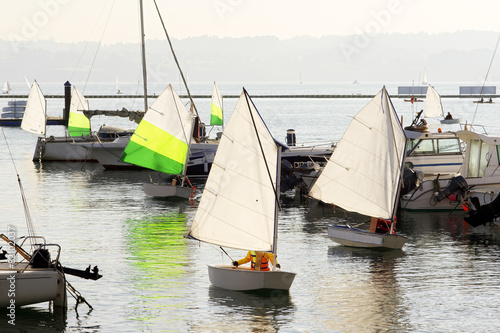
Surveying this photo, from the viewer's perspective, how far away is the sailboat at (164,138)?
50781mm

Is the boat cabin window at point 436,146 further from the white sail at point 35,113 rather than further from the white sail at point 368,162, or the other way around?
the white sail at point 35,113

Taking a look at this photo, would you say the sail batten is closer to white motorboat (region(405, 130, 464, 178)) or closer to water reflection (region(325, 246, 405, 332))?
white motorboat (region(405, 130, 464, 178))

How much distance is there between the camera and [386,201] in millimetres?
33438

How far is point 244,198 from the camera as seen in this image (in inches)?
1046

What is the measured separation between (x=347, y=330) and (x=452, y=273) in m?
8.28

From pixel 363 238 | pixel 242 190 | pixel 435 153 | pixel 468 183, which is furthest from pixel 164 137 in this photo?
pixel 242 190

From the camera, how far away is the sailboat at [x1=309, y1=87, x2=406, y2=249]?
110ft

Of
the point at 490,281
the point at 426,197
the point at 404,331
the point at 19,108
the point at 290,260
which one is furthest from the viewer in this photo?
the point at 19,108

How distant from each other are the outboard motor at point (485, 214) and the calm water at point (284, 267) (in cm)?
46

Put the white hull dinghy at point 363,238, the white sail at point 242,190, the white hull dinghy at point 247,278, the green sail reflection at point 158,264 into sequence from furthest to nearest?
the white hull dinghy at point 363,238 → the white sail at point 242,190 → the white hull dinghy at point 247,278 → the green sail reflection at point 158,264

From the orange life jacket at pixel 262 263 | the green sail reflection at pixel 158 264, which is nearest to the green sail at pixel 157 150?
the green sail reflection at pixel 158 264

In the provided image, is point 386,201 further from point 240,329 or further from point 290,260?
point 240,329

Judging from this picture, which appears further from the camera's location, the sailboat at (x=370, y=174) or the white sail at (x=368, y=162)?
the white sail at (x=368, y=162)

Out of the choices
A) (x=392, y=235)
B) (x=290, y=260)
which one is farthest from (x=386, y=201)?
(x=290, y=260)
